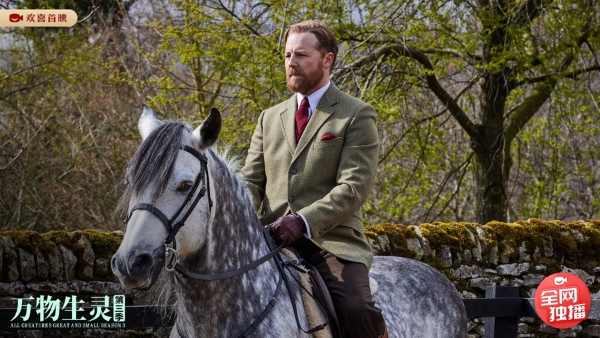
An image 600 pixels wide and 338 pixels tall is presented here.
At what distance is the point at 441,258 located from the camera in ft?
22.2

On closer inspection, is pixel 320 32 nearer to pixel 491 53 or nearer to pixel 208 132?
pixel 208 132

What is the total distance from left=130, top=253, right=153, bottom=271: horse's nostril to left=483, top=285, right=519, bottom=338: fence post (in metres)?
3.50

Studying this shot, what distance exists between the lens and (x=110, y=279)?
17.7 feet

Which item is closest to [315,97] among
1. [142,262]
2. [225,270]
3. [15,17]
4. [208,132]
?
[208,132]

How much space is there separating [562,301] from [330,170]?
3.05 meters

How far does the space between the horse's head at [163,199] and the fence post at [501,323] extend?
3.18m

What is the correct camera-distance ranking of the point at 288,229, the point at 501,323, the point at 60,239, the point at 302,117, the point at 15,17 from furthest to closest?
the point at 15,17
the point at 501,323
the point at 60,239
the point at 302,117
the point at 288,229

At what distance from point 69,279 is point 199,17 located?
5986mm

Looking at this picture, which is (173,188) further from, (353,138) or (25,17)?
(25,17)

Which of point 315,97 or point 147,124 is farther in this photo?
point 315,97

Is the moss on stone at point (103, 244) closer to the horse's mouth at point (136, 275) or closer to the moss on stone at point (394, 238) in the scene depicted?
the moss on stone at point (394, 238)

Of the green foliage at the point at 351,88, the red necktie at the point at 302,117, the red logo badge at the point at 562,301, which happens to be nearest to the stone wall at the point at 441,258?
the red logo badge at the point at 562,301

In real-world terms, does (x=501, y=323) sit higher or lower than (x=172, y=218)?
lower

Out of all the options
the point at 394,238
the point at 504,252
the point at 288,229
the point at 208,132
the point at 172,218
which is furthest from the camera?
the point at 504,252
